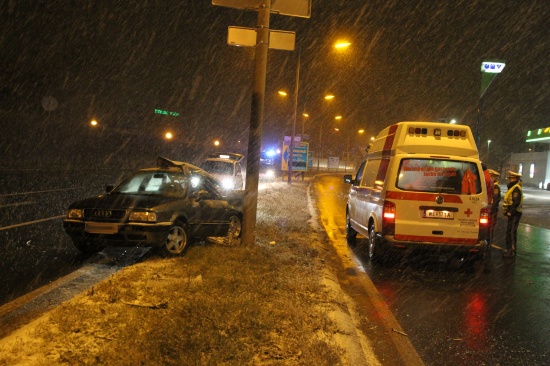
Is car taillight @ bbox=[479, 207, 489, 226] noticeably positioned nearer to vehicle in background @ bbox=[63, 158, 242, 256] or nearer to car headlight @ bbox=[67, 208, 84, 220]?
vehicle in background @ bbox=[63, 158, 242, 256]

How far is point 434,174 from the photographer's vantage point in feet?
27.7

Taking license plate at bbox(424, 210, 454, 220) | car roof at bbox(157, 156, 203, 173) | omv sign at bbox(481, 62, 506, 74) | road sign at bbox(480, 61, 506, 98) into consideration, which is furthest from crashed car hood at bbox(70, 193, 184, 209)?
omv sign at bbox(481, 62, 506, 74)

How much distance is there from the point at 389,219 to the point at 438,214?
817 mm

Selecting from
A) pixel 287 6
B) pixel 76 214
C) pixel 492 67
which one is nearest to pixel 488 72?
pixel 492 67

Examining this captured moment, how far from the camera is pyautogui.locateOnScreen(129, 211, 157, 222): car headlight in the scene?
758 cm

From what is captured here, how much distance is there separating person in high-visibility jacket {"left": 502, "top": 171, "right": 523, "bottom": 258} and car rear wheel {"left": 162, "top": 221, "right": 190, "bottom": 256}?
6.36 m

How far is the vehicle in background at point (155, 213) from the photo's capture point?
7.55 meters

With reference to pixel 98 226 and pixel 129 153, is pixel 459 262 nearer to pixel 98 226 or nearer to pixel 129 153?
pixel 98 226

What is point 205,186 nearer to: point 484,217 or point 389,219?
point 389,219

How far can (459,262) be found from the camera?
31.1 feet

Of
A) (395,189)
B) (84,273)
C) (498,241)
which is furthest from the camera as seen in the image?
(498,241)

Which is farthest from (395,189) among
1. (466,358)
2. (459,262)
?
(466,358)

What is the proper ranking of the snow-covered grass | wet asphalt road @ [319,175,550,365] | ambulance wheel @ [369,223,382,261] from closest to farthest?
the snow-covered grass, wet asphalt road @ [319,175,550,365], ambulance wheel @ [369,223,382,261]

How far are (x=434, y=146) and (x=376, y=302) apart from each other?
3.34m
